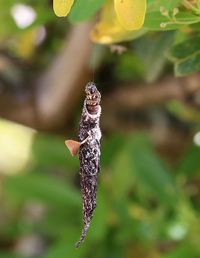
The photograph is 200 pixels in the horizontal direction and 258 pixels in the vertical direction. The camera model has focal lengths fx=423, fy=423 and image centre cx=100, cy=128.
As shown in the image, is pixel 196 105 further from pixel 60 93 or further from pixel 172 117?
pixel 60 93

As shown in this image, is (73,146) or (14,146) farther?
(14,146)

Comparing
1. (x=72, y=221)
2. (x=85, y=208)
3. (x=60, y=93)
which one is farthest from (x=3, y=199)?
(x=85, y=208)

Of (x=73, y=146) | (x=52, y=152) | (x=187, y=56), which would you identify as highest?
(x=52, y=152)

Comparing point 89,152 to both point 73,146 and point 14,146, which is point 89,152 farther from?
point 14,146

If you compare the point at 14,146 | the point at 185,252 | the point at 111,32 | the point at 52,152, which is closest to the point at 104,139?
the point at 52,152

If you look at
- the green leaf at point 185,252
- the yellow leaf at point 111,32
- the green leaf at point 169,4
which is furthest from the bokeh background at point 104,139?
the green leaf at point 169,4

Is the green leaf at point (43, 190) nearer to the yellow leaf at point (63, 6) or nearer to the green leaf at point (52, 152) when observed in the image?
the green leaf at point (52, 152)
